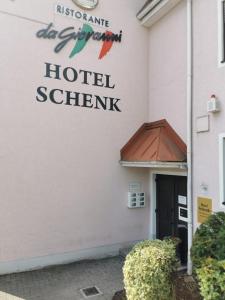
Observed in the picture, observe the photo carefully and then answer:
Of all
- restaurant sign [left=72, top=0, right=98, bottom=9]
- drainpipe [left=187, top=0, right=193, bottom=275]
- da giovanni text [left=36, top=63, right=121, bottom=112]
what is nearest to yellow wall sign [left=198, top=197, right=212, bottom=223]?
drainpipe [left=187, top=0, right=193, bottom=275]

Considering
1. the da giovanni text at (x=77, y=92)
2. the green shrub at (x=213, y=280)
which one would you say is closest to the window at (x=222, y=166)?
the green shrub at (x=213, y=280)

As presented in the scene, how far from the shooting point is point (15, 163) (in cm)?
722

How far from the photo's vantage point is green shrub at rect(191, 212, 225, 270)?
189 inches

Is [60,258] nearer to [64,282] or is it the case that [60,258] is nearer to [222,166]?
[64,282]

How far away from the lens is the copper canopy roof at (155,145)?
7332mm

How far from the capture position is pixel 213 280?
13.5 feet

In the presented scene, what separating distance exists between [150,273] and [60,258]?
11.7 ft

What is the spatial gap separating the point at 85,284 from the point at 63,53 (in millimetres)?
5891

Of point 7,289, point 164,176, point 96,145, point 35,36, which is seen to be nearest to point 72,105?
point 96,145

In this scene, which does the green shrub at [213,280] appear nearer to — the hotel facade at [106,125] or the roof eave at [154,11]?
the hotel facade at [106,125]

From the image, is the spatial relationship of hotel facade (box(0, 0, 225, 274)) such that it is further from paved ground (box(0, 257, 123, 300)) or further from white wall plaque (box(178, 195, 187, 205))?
paved ground (box(0, 257, 123, 300))

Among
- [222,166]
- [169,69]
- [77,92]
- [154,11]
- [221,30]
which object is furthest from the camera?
[154,11]

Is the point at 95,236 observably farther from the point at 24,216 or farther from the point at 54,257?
the point at 24,216

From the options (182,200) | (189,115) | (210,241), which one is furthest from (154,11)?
(210,241)
